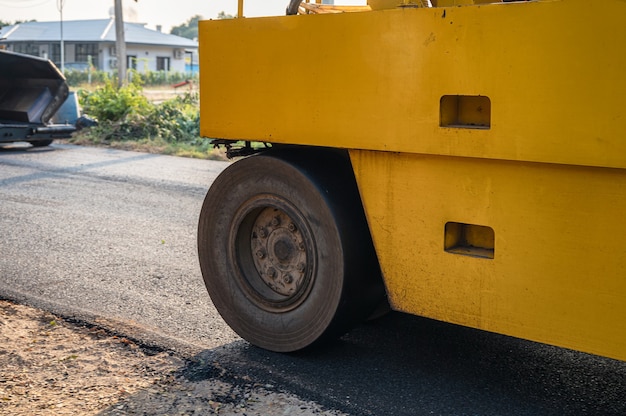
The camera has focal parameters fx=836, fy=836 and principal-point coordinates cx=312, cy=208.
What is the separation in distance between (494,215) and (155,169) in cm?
852

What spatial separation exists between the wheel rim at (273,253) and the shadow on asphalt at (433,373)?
299 mm

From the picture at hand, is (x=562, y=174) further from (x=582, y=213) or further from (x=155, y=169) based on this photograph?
(x=155, y=169)

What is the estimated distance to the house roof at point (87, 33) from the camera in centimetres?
5656

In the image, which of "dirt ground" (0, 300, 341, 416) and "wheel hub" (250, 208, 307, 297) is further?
"wheel hub" (250, 208, 307, 297)

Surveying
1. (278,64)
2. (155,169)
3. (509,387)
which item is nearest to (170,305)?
(278,64)

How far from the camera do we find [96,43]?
5722 cm

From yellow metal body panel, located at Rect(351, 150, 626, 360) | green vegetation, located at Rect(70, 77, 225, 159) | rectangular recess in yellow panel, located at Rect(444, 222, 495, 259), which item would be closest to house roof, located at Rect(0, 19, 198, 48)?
green vegetation, located at Rect(70, 77, 225, 159)

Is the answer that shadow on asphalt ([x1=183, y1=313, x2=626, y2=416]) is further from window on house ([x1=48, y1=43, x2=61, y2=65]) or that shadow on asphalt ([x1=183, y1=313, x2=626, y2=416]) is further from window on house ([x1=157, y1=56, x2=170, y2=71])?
window on house ([x1=48, y1=43, x2=61, y2=65])

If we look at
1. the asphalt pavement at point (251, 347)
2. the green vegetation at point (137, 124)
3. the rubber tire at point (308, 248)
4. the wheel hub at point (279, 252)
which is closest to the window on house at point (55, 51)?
the green vegetation at point (137, 124)

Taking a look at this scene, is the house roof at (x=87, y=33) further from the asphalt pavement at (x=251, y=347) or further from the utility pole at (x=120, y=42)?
the asphalt pavement at (x=251, y=347)

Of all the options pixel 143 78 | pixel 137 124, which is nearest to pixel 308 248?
pixel 137 124

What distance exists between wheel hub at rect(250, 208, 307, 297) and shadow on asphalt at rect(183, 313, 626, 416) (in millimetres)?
356

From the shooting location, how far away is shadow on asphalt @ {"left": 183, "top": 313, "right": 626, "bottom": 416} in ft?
11.6

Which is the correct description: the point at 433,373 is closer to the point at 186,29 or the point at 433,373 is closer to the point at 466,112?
the point at 466,112
